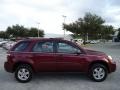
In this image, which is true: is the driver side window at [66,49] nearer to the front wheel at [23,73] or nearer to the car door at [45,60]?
the car door at [45,60]

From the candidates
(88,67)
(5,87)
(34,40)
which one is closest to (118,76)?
(88,67)

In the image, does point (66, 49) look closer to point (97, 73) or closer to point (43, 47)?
point (43, 47)

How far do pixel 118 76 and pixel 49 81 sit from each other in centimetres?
281

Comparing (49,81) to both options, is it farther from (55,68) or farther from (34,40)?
(34,40)

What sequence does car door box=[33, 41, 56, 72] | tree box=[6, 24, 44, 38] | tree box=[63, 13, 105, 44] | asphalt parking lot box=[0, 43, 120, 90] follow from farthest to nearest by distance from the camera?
tree box=[6, 24, 44, 38] → tree box=[63, 13, 105, 44] → car door box=[33, 41, 56, 72] → asphalt parking lot box=[0, 43, 120, 90]

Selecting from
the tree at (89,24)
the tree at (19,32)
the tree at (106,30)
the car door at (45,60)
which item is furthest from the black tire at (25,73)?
the tree at (19,32)

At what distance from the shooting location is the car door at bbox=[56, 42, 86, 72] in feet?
30.8

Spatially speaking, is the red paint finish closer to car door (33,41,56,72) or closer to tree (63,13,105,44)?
car door (33,41,56,72)

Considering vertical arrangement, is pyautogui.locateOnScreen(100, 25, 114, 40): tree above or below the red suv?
above

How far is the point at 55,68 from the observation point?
9414mm

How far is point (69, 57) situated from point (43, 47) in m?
0.98

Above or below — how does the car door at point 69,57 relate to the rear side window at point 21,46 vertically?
below

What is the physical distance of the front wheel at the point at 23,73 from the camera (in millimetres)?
9398

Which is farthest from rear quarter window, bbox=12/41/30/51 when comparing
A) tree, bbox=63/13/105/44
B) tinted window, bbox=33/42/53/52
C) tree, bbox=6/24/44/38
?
tree, bbox=6/24/44/38
